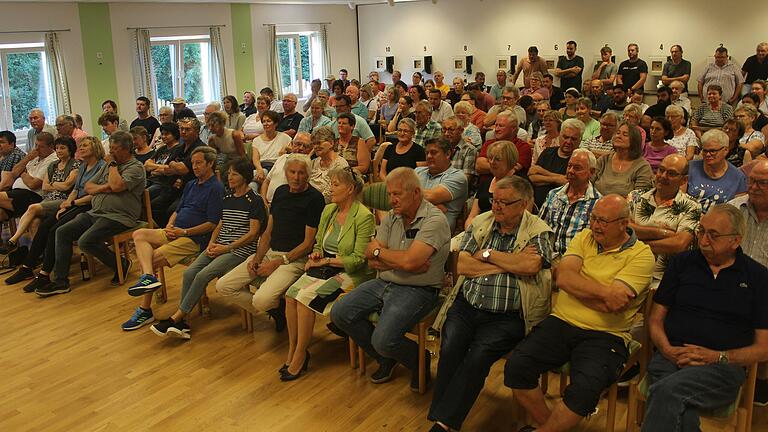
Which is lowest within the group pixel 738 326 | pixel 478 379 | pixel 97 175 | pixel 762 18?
pixel 478 379

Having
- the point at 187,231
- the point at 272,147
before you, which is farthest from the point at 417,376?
the point at 272,147

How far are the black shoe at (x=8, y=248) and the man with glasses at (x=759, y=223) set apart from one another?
18.9ft

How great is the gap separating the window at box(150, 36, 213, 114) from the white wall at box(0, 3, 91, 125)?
139 centimetres

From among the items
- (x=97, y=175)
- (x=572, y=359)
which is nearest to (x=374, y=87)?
(x=97, y=175)

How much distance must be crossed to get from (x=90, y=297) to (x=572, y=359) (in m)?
3.91

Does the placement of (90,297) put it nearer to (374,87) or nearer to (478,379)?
(478,379)

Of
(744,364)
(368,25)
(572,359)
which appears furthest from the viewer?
(368,25)

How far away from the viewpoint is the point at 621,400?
338cm

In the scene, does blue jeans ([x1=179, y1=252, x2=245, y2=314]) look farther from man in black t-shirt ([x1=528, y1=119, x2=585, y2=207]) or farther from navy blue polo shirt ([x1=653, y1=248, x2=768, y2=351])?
navy blue polo shirt ([x1=653, y1=248, x2=768, y2=351])

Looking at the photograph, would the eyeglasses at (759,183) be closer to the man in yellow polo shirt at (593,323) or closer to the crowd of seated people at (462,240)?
the crowd of seated people at (462,240)

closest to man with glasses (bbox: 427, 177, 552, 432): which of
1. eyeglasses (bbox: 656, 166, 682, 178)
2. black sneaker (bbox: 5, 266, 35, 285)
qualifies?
eyeglasses (bbox: 656, 166, 682, 178)

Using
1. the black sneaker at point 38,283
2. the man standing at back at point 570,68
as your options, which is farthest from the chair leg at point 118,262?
the man standing at back at point 570,68

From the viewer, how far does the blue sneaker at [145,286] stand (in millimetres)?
4359

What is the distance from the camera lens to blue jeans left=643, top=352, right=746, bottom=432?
2557 millimetres
